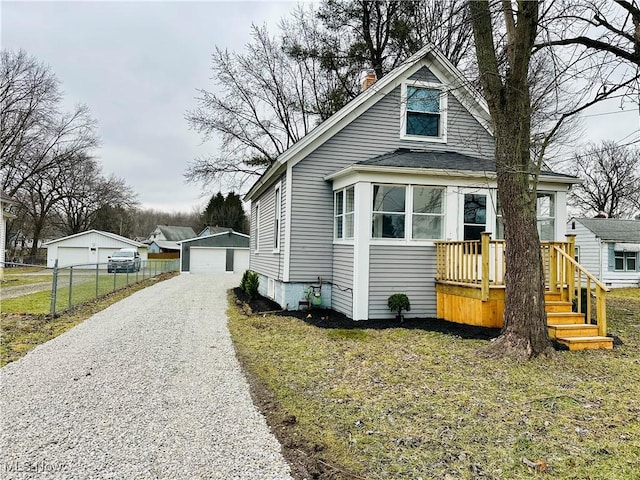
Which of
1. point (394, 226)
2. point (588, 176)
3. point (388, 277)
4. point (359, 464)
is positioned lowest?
point (359, 464)

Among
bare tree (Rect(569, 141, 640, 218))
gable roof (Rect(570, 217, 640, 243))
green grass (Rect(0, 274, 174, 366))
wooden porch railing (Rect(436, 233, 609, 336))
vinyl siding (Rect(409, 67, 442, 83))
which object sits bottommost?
green grass (Rect(0, 274, 174, 366))

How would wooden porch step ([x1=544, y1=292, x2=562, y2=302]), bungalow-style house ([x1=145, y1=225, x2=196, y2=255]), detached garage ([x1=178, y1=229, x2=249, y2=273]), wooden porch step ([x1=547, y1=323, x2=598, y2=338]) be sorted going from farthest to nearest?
bungalow-style house ([x1=145, y1=225, x2=196, y2=255]) → detached garage ([x1=178, y1=229, x2=249, y2=273]) → wooden porch step ([x1=544, y1=292, x2=562, y2=302]) → wooden porch step ([x1=547, y1=323, x2=598, y2=338])

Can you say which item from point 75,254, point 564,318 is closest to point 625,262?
point 564,318

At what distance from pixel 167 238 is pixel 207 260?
30692 millimetres

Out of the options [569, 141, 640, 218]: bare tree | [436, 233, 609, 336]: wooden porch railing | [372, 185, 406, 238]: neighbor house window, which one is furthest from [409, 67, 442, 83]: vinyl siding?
[569, 141, 640, 218]: bare tree

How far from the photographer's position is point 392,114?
10898mm

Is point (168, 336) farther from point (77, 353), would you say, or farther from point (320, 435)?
point (320, 435)

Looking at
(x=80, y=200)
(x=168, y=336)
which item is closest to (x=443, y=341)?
(x=168, y=336)

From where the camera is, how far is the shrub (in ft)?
29.5

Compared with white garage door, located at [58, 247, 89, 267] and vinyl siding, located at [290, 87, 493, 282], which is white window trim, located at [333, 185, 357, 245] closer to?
vinyl siding, located at [290, 87, 493, 282]

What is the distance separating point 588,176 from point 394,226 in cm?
3569

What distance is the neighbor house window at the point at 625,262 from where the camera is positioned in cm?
2553

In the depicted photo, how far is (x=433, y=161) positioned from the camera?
9664 mm

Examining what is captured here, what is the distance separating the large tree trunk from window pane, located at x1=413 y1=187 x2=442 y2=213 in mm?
3019
